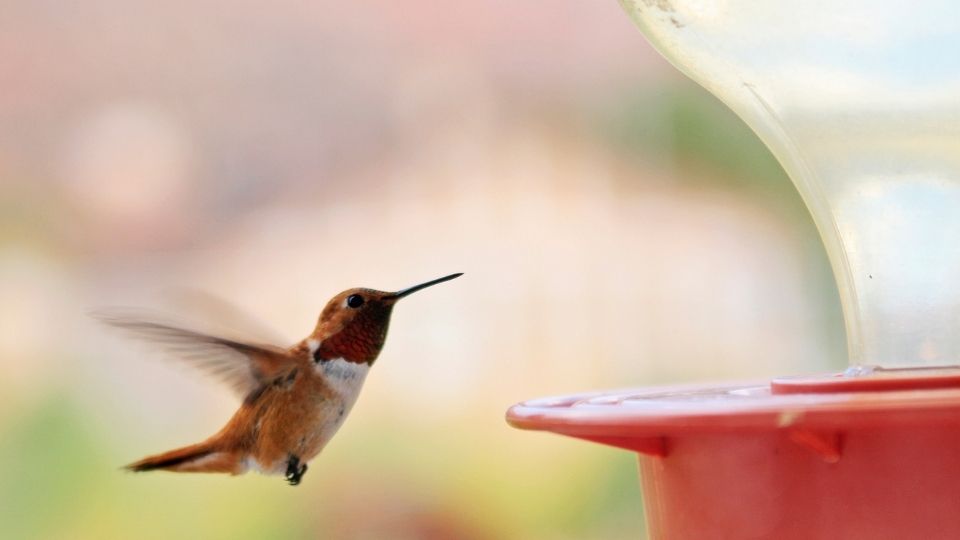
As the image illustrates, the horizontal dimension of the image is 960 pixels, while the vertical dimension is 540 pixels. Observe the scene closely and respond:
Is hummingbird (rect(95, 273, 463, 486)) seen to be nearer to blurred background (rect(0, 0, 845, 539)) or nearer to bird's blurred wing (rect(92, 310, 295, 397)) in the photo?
bird's blurred wing (rect(92, 310, 295, 397))

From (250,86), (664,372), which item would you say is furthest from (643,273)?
(250,86)

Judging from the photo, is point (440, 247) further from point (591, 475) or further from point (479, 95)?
point (591, 475)

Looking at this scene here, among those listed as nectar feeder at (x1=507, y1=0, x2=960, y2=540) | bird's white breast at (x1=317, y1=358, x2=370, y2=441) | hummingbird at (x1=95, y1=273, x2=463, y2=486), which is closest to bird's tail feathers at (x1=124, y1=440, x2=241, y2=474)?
Answer: hummingbird at (x1=95, y1=273, x2=463, y2=486)

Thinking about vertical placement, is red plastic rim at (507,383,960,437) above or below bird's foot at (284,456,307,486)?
above

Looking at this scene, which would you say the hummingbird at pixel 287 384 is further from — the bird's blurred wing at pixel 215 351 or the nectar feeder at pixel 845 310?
the nectar feeder at pixel 845 310

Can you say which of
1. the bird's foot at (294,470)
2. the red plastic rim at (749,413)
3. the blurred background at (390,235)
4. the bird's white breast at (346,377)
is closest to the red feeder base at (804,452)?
the red plastic rim at (749,413)

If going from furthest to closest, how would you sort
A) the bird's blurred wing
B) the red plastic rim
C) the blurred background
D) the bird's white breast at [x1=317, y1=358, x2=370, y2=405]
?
the blurred background, the bird's white breast at [x1=317, y1=358, x2=370, y2=405], the bird's blurred wing, the red plastic rim

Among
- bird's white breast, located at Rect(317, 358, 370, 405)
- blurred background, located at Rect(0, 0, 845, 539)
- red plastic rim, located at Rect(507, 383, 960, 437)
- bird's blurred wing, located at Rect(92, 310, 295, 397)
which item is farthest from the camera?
blurred background, located at Rect(0, 0, 845, 539)
